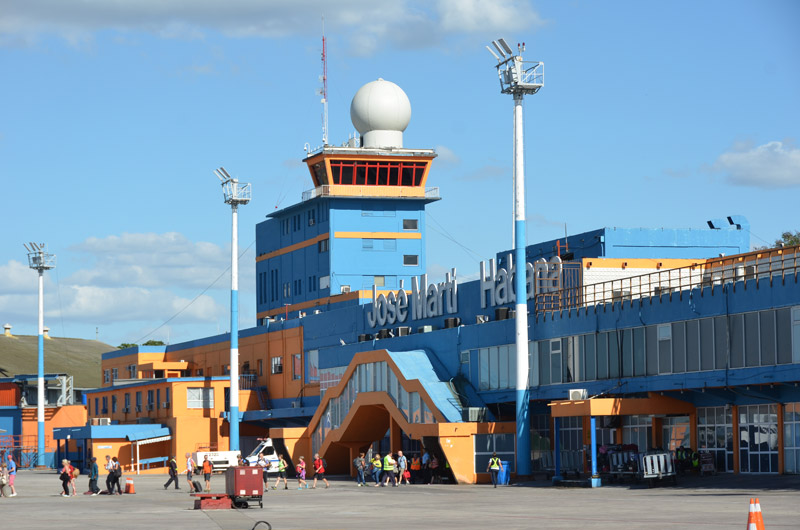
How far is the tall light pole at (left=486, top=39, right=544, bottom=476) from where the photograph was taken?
186 feet

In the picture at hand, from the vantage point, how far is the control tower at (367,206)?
4008 inches

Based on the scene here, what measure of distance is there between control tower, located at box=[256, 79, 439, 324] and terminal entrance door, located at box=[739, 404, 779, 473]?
5170 centimetres

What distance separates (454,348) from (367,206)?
123ft

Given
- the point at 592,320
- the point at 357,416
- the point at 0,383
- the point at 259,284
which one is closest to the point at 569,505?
the point at 592,320

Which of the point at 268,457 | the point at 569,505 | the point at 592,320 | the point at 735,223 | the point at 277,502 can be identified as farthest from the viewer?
the point at 735,223

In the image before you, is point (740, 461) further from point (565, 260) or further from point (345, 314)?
point (345, 314)

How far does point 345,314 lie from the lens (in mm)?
82625

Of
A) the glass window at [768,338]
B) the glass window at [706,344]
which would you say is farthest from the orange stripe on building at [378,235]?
the glass window at [768,338]

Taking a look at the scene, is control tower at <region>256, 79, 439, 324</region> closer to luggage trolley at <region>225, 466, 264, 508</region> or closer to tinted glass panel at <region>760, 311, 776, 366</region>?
tinted glass panel at <region>760, 311, 776, 366</region>

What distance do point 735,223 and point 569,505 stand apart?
42.5 meters

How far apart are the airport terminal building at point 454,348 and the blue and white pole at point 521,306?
7.10 feet

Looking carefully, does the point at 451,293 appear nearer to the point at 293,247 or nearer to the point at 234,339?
the point at 234,339

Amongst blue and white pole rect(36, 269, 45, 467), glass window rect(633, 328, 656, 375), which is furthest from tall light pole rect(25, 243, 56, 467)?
glass window rect(633, 328, 656, 375)

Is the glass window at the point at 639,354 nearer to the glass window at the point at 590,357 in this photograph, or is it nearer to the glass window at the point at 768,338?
the glass window at the point at 590,357
